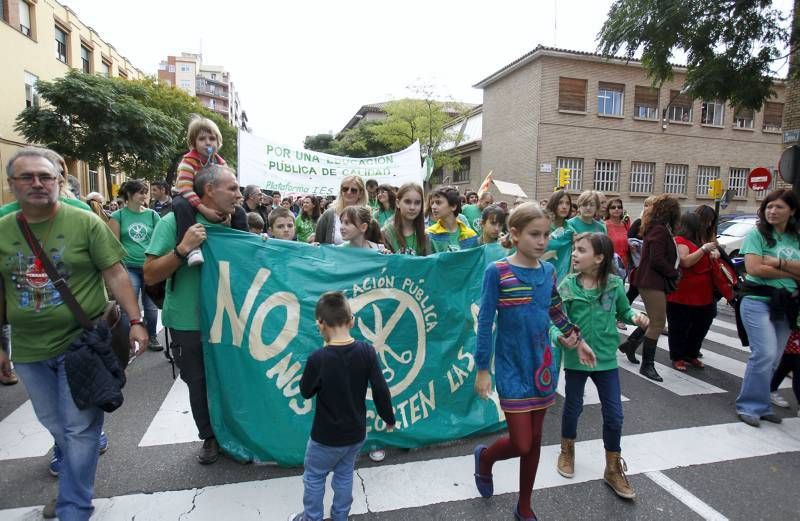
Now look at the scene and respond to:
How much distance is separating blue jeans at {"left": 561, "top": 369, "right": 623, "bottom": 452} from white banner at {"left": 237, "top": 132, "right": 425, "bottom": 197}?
6.32 m

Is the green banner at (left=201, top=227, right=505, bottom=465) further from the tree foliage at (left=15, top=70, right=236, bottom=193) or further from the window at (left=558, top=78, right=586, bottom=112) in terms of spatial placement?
the window at (left=558, top=78, right=586, bottom=112)

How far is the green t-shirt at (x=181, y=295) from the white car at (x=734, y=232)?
14.6 m

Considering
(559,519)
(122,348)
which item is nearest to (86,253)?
(122,348)

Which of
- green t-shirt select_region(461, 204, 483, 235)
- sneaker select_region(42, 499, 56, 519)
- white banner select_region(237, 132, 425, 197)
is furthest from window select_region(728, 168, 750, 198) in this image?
sneaker select_region(42, 499, 56, 519)

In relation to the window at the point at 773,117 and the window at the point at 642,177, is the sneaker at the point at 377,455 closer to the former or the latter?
the window at the point at 642,177

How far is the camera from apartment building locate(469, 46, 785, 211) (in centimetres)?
2598

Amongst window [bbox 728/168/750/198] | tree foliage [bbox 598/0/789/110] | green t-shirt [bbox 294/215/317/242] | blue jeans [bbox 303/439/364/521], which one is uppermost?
tree foliage [bbox 598/0/789/110]

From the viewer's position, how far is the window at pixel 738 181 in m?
29.4

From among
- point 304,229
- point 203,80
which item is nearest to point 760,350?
point 304,229

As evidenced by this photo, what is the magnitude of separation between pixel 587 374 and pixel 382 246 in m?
1.81

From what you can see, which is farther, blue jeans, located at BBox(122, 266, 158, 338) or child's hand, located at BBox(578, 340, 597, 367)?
blue jeans, located at BBox(122, 266, 158, 338)

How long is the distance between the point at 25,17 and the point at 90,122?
7.78 metres

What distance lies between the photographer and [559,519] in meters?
2.73

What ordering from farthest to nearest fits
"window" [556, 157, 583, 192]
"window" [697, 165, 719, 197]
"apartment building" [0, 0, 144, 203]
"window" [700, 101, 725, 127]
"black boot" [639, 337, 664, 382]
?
1. "window" [697, 165, 719, 197]
2. "window" [700, 101, 725, 127]
3. "window" [556, 157, 583, 192]
4. "apartment building" [0, 0, 144, 203]
5. "black boot" [639, 337, 664, 382]
